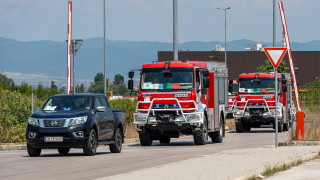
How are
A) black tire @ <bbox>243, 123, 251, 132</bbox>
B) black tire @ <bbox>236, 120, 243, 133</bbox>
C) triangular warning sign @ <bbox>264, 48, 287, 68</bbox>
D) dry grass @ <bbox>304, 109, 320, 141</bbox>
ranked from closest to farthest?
triangular warning sign @ <bbox>264, 48, 287, 68</bbox> < dry grass @ <bbox>304, 109, 320, 141</bbox> < black tire @ <bbox>236, 120, 243, 133</bbox> < black tire @ <bbox>243, 123, 251, 132</bbox>

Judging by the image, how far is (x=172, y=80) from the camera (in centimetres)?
2997

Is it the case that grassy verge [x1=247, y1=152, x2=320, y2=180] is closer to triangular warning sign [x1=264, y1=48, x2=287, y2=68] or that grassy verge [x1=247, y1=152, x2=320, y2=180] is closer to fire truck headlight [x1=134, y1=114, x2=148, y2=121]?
triangular warning sign [x1=264, y1=48, x2=287, y2=68]

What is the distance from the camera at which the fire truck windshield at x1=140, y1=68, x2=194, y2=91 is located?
98.0ft

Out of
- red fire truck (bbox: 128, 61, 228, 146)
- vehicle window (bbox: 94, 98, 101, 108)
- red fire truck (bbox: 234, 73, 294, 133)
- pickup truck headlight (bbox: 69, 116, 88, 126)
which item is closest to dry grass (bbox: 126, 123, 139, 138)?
red fire truck (bbox: 128, 61, 228, 146)

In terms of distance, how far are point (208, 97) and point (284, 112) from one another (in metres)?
13.4

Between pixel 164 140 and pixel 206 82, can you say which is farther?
pixel 164 140

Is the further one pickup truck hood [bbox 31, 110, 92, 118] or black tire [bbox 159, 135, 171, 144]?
black tire [bbox 159, 135, 171, 144]

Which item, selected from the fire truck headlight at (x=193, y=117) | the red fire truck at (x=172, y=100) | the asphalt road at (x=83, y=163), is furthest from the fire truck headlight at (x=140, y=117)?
the asphalt road at (x=83, y=163)

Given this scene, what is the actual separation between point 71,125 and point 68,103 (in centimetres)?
124

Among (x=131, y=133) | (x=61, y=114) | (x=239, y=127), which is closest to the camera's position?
(x=61, y=114)

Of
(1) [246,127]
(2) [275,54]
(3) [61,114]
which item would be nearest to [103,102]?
(3) [61,114]

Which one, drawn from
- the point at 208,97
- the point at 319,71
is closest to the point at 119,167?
the point at 208,97

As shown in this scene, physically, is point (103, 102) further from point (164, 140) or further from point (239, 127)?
point (239, 127)

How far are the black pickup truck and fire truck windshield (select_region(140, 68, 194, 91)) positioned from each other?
4.61 m
